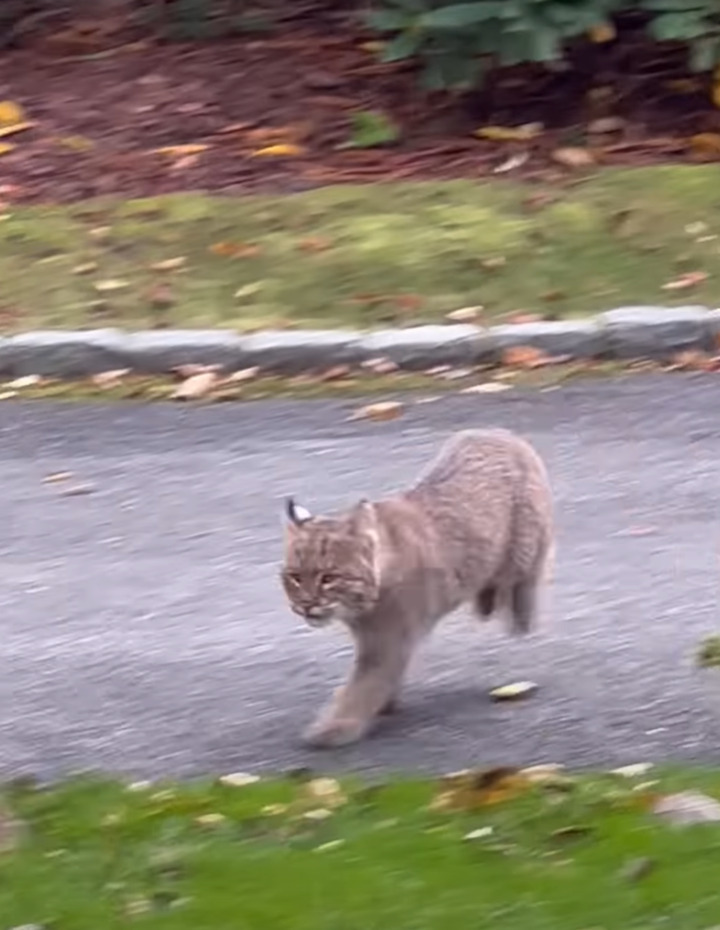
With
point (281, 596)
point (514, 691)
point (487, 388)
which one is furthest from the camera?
point (487, 388)

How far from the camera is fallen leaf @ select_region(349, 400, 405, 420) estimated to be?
30.3ft

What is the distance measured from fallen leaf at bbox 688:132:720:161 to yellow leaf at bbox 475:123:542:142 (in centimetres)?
81

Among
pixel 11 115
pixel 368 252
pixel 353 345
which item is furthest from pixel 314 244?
pixel 11 115

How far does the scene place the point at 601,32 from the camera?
1145 centimetres

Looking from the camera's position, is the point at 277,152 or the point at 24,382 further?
the point at 277,152

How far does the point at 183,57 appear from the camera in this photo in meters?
13.3

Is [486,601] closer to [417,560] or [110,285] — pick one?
[417,560]

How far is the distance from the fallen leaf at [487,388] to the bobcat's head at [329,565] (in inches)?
144

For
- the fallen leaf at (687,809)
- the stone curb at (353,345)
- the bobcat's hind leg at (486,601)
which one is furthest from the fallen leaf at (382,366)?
the fallen leaf at (687,809)

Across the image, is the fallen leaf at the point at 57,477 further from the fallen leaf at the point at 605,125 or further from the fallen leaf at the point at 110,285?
the fallen leaf at the point at 605,125

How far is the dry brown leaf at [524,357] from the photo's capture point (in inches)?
384

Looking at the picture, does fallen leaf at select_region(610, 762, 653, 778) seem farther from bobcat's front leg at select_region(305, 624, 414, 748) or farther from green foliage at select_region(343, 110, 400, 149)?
green foliage at select_region(343, 110, 400, 149)

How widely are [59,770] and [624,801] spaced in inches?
60.7

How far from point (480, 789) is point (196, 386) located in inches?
184
